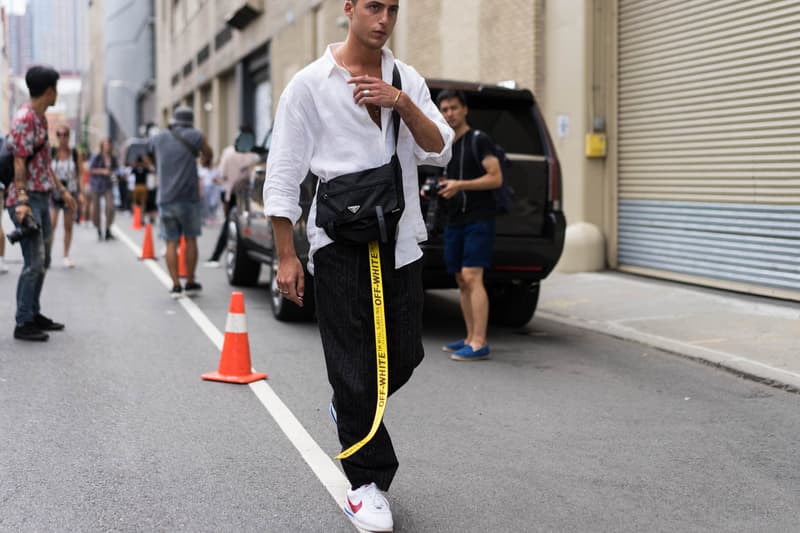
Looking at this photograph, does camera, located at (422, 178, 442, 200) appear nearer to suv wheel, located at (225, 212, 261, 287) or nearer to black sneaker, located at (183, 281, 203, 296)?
black sneaker, located at (183, 281, 203, 296)

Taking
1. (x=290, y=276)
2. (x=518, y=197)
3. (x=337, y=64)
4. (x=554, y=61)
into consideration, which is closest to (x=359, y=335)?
(x=290, y=276)

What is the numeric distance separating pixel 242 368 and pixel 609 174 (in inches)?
316

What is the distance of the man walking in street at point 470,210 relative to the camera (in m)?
7.37

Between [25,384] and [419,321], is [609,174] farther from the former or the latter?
[419,321]

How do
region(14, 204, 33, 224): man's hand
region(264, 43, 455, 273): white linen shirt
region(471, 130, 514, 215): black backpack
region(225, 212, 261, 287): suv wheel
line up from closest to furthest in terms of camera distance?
region(264, 43, 455, 273): white linen shirt
region(471, 130, 514, 215): black backpack
region(14, 204, 33, 224): man's hand
region(225, 212, 261, 287): suv wheel

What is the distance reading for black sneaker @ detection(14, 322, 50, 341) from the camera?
8.03m

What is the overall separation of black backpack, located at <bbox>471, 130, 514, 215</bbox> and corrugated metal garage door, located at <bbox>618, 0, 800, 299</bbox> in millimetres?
3844

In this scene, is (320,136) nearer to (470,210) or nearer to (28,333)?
(470,210)

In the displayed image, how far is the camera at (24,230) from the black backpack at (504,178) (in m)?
3.35

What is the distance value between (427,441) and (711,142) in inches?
291

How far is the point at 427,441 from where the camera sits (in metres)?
5.20

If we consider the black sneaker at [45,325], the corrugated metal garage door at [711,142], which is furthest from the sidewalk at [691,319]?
the black sneaker at [45,325]

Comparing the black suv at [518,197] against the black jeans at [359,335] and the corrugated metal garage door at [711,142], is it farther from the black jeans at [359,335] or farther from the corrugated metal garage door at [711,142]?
the black jeans at [359,335]

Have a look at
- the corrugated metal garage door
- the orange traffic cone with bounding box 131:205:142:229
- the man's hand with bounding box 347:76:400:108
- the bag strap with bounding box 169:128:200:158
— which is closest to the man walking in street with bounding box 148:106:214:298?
the bag strap with bounding box 169:128:200:158
